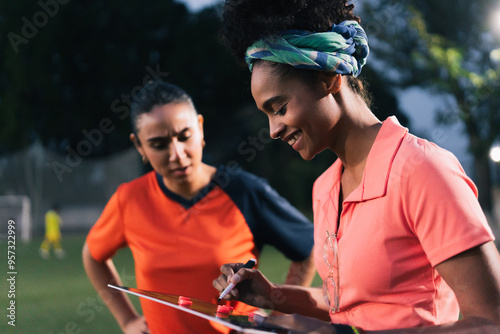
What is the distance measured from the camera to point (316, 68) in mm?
1776

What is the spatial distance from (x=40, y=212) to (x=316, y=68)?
22.6 m

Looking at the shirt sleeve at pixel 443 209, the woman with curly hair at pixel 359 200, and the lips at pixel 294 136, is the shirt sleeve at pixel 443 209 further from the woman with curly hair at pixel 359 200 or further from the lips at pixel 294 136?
the lips at pixel 294 136

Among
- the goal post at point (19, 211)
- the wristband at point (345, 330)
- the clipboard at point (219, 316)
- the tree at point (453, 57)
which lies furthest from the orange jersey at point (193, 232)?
the goal post at point (19, 211)

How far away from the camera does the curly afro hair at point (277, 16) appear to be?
1808 millimetres

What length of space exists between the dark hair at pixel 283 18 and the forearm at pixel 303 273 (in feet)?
4.50

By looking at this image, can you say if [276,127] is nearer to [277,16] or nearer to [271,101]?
[271,101]

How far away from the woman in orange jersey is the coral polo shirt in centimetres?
108

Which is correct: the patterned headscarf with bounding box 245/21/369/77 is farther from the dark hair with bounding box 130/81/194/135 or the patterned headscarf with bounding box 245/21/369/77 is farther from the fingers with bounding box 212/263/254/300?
the dark hair with bounding box 130/81/194/135

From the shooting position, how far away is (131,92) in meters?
20.0

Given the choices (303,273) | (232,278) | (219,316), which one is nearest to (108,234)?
(303,273)

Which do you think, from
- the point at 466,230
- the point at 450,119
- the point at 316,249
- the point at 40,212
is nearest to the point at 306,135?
the point at 316,249

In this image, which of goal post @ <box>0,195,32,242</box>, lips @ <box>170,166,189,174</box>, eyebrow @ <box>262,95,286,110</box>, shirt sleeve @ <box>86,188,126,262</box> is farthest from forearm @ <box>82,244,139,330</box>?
goal post @ <box>0,195,32,242</box>

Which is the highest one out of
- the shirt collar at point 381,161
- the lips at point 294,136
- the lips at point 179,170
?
the lips at point 294,136

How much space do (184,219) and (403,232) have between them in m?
1.57
